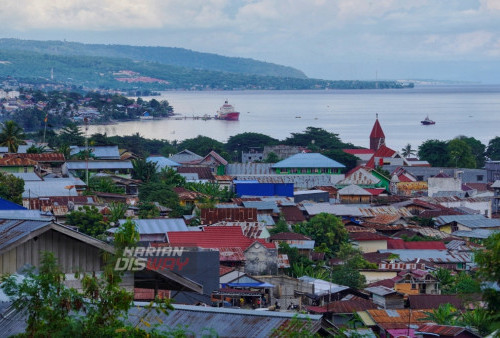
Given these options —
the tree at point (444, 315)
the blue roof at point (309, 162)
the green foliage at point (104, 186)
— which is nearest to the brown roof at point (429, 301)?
the tree at point (444, 315)

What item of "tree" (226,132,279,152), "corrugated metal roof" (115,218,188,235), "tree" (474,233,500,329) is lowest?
"tree" (226,132,279,152)

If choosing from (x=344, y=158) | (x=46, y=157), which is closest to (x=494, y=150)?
(x=344, y=158)

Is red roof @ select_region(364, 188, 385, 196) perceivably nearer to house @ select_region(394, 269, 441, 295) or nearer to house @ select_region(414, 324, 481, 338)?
house @ select_region(394, 269, 441, 295)

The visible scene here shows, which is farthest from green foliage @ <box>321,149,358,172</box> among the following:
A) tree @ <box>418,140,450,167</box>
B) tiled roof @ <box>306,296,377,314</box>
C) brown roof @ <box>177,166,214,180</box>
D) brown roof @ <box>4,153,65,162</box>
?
tiled roof @ <box>306,296,377,314</box>

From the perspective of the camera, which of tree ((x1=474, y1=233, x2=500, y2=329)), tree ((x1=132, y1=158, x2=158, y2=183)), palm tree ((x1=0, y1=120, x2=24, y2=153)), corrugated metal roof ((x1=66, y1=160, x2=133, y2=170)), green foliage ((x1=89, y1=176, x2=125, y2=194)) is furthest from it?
palm tree ((x1=0, y1=120, x2=24, y2=153))

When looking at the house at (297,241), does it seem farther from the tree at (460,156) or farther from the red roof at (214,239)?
the tree at (460,156)

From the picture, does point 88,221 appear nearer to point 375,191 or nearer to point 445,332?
point 445,332
